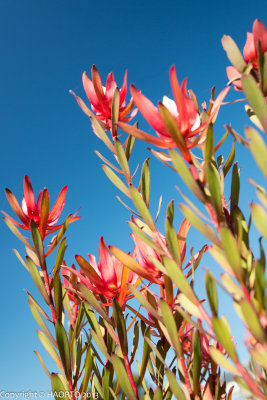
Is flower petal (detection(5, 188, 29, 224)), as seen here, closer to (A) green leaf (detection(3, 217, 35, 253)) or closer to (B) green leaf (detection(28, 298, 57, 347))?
(A) green leaf (detection(3, 217, 35, 253))

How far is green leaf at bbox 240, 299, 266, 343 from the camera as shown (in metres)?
0.49

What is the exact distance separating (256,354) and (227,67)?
1.74 feet

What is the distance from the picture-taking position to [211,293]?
21.8 inches

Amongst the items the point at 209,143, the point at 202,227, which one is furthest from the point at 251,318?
the point at 209,143

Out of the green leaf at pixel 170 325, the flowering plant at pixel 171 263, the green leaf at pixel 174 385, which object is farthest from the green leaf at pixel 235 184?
the green leaf at pixel 174 385

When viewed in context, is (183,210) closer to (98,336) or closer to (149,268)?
(149,268)

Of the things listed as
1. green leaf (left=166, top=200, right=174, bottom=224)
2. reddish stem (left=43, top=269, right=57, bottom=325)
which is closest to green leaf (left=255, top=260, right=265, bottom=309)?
green leaf (left=166, top=200, right=174, bottom=224)

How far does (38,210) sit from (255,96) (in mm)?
703

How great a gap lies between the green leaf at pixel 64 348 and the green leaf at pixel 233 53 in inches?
27.3

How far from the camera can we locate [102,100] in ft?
3.24

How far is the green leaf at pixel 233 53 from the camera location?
2.09ft

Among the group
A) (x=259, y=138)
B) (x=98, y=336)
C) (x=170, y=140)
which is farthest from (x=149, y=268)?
(x=259, y=138)

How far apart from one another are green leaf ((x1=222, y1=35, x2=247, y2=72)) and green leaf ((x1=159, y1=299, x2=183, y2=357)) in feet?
1.43

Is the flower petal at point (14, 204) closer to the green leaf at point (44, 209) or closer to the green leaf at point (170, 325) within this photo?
the green leaf at point (44, 209)
